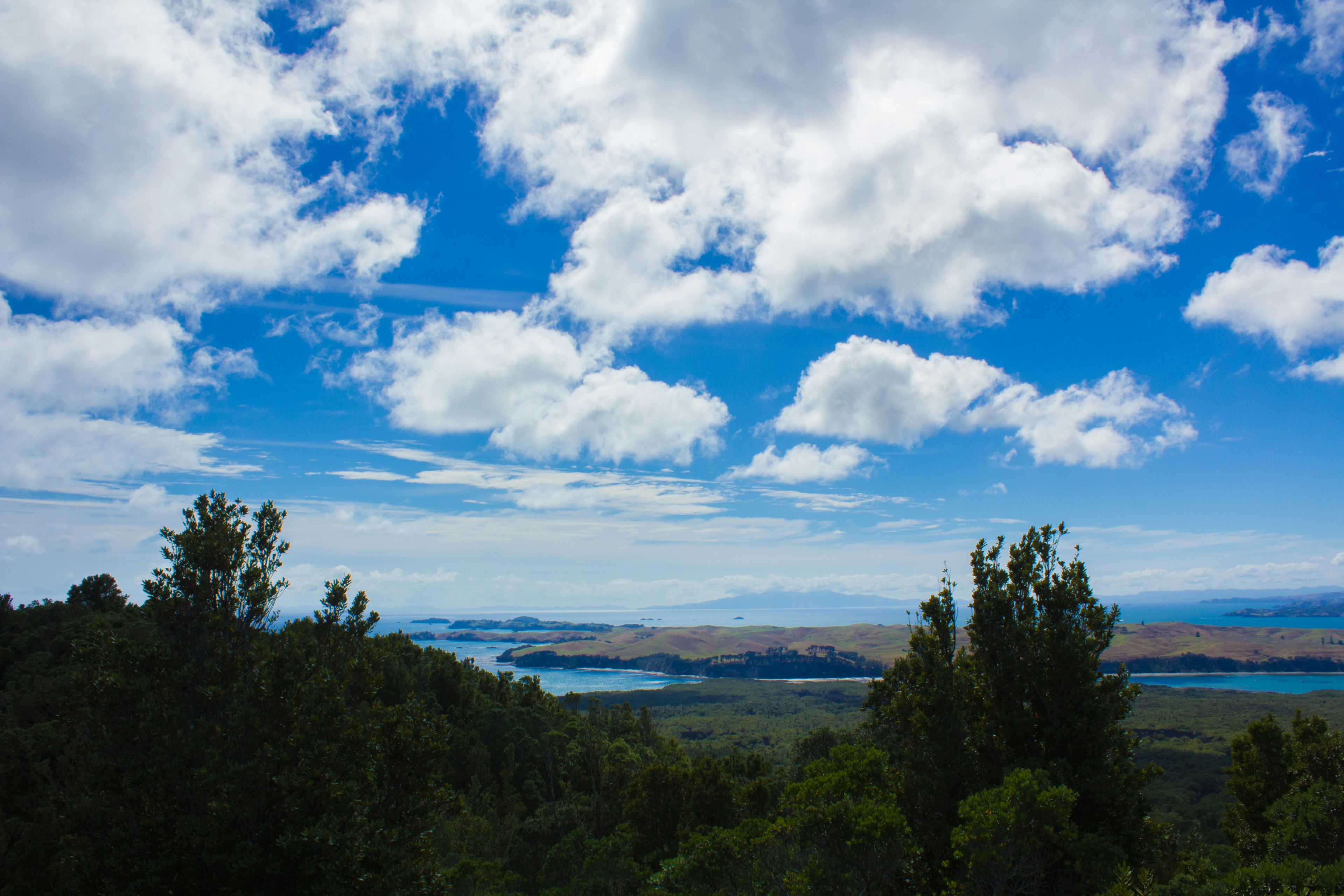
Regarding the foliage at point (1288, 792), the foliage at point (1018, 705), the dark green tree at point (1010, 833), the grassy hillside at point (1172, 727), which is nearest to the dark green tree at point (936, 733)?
the foliage at point (1018, 705)

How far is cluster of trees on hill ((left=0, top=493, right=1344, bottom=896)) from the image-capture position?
49.6 feet

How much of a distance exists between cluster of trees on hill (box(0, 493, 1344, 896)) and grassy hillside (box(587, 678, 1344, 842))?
226 ft

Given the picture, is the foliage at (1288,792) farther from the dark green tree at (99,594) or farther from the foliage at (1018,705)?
the dark green tree at (99,594)

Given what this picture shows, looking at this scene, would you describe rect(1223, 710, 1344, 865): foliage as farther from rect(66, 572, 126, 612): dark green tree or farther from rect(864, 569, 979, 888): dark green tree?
rect(66, 572, 126, 612): dark green tree

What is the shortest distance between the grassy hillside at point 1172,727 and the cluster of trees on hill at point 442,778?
68967 millimetres

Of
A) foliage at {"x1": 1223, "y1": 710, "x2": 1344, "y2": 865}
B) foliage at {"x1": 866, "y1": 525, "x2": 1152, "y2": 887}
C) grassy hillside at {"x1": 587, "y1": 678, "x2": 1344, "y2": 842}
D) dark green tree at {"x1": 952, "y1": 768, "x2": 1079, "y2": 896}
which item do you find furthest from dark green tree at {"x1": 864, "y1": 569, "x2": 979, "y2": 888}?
grassy hillside at {"x1": 587, "y1": 678, "x2": 1344, "y2": 842}

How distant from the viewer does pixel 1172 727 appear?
475ft

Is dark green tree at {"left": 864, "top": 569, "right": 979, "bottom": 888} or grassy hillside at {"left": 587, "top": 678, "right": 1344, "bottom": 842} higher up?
dark green tree at {"left": 864, "top": 569, "right": 979, "bottom": 888}

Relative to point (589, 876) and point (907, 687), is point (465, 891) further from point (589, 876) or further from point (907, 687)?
point (907, 687)

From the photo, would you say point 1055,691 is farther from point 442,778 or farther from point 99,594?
point 99,594

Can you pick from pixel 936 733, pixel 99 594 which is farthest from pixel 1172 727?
pixel 99 594

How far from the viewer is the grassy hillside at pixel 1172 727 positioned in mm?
88312

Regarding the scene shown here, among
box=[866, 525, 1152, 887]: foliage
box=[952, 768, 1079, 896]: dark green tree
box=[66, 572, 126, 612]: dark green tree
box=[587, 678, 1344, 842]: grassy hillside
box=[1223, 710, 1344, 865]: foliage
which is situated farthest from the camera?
box=[587, 678, 1344, 842]: grassy hillside

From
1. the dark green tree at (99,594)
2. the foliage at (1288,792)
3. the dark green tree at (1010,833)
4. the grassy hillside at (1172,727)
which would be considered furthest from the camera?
the grassy hillside at (1172,727)
